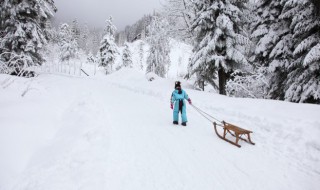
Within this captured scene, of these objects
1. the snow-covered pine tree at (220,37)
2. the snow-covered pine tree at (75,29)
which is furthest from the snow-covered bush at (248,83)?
the snow-covered pine tree at (75,29)

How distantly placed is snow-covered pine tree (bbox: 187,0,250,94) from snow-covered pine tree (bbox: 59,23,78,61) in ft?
162

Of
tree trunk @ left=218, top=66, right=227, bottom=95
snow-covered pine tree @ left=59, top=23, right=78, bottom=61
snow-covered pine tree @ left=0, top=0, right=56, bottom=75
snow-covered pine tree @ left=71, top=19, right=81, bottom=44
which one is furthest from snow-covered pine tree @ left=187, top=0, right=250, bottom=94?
snow-covered pine tree @ left=71, top=19, right=81, bottom=44

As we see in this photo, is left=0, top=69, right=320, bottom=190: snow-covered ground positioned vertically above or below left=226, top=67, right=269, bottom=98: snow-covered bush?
below

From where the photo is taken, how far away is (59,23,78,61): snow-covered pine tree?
55.0 metres

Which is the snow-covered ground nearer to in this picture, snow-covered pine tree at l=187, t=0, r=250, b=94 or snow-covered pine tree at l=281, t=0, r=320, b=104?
snow-covered pine tree at l=281, t=0, r=320, b=104

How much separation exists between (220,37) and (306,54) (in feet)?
17.0

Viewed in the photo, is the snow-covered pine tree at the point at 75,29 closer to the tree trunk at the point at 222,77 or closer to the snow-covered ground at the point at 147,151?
the tree trunk at the point at 222,77

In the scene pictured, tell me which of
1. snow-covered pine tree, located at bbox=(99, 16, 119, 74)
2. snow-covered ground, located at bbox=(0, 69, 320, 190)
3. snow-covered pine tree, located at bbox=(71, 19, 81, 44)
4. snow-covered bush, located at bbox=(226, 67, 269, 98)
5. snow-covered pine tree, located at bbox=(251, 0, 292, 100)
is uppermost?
snow-covered pine tree, located at bbox=(71, 19, 81, 44)

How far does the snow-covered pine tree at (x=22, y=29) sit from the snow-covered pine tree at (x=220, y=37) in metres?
13.1

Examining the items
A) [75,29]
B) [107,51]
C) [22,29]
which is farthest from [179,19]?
[75,29]

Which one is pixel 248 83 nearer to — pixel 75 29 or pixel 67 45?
pixel 67 45

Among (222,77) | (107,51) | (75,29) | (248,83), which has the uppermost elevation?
(75,29)

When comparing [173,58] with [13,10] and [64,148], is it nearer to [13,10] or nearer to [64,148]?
[13,10]

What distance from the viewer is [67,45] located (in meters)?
55.2
